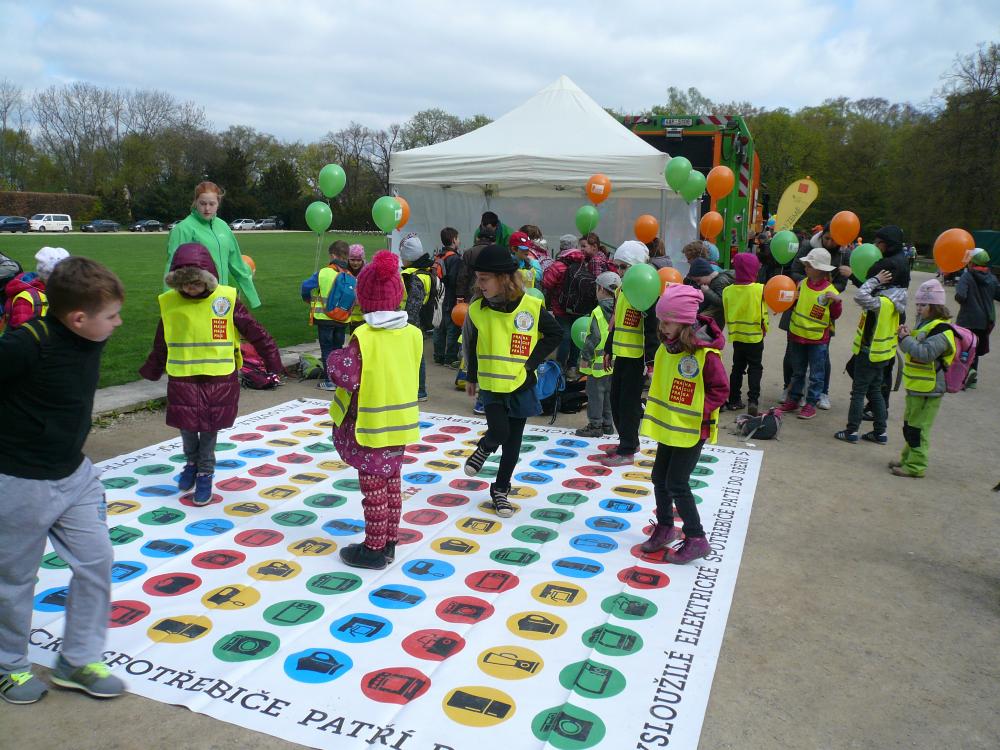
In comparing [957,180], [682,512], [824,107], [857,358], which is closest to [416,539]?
[682,512]

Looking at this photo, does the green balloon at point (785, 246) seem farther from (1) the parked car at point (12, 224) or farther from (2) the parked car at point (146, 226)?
(2) the parked car at point (146, 226)

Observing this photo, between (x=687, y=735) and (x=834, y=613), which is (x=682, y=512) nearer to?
(x=834, y=613)

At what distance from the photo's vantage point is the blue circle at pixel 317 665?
2926mm

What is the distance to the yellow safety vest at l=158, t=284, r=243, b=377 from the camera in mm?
4430

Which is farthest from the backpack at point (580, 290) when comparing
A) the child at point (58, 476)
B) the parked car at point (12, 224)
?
the parked car at point (12, 224)

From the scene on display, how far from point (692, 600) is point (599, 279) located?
132 inches

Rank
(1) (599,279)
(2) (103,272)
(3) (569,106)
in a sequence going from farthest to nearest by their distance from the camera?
1. (3) (569,106)
2. (1) (599,279)
3. (2) (103,272)

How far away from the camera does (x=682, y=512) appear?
4027 mm

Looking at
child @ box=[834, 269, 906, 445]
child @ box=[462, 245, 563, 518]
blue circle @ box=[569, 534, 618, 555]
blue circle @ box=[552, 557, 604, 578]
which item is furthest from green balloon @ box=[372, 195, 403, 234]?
blue circle @ box=[552, 557, 604, 578]

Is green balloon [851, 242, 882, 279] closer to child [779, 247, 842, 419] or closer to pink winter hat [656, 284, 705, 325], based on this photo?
child [779, 247, 842, 419]

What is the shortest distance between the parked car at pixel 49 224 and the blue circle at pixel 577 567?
2133 inches

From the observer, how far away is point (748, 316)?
7.41 meters

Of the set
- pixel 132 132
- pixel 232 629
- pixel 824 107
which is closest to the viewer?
pixel 232 629

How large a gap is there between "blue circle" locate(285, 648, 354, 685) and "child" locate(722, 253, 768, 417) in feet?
17.3
